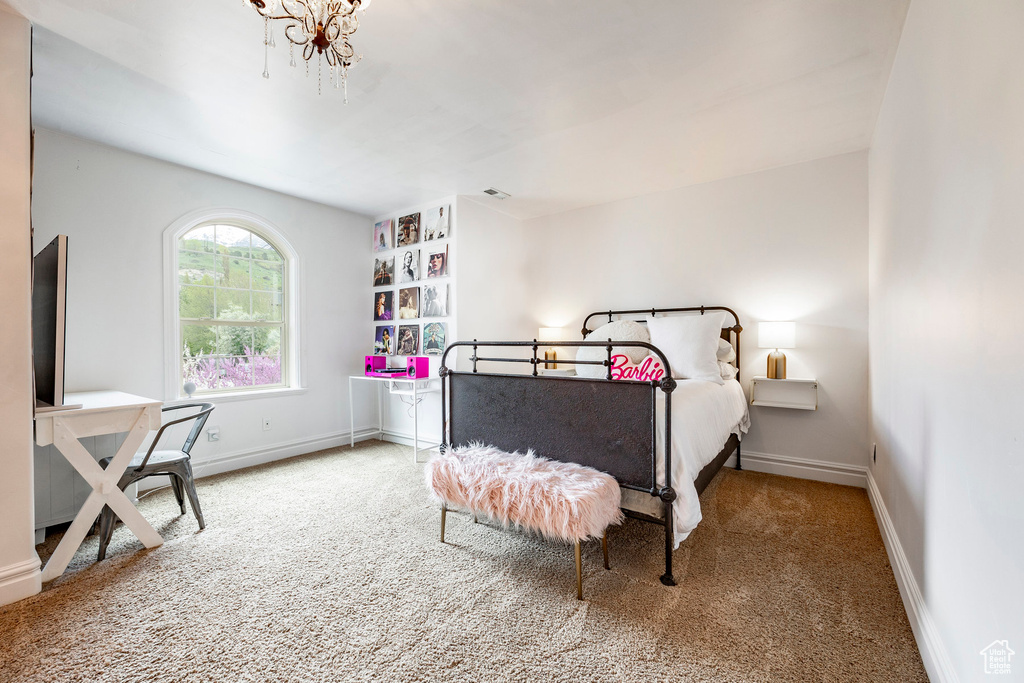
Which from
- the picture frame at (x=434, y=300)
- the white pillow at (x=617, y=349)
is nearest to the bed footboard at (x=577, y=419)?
the white pillow at (x=617, y=349)

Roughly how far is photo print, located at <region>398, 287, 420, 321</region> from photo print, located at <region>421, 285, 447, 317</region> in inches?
3.8

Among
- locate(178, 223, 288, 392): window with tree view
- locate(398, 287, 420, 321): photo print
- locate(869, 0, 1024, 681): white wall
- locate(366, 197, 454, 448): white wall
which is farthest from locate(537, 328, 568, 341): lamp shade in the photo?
locate(869, 0, 1024, 681): white wall

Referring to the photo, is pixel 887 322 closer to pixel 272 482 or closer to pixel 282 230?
pixel 272 482

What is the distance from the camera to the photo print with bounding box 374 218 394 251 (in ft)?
15.0

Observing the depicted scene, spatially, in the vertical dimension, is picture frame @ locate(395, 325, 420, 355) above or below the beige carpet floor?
above

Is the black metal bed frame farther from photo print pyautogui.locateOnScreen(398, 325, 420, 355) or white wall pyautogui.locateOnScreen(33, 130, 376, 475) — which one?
white wall pyautogui.locateOnScreen(33, 130, 376, 475)

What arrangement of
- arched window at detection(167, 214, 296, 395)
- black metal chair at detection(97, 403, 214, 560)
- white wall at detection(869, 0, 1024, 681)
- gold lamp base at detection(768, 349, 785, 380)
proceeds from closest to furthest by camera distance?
1. white wall at detection(869, 0, 1024, 681)
2. black metal chair at detection(97, 403, 214, 560)
3. gold lamp base at detection(768, 349, 785, 380)
4. arched window at detection(167, 214, 296, 395)

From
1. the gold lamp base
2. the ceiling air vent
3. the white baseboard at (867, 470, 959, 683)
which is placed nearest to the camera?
the white baseboard at (867, 470, 959, 683)

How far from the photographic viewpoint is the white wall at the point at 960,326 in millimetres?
870

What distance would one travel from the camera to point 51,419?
1.89 metres

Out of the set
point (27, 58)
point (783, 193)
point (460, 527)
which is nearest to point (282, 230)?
point (27, 58)

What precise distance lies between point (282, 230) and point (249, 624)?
3.38m

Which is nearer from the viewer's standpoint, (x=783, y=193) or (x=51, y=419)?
(x=51, y=419)

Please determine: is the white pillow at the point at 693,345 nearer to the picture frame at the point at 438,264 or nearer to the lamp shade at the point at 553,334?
the lamp shade at the point at 553,334
